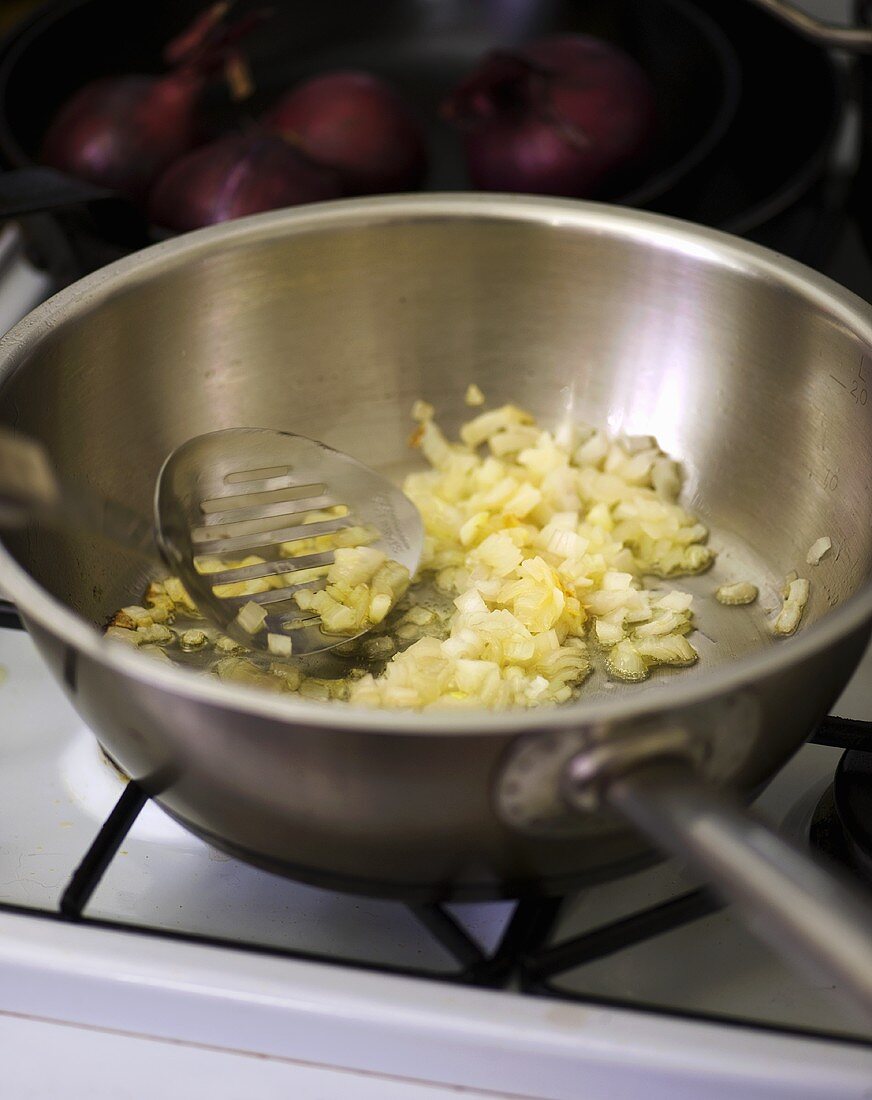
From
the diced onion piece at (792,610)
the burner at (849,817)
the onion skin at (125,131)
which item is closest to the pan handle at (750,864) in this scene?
the burner at (849,817)

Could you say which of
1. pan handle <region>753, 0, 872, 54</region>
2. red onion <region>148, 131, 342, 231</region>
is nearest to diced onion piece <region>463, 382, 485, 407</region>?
red onion <region>148, 131, 342, 231</region>

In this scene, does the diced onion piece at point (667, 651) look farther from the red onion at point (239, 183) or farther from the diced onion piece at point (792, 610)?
the red onion at point (239, 183)

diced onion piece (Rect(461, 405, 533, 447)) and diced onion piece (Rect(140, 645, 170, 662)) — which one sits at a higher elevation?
diced onion piece (Rect(461, 405, 533, 447))

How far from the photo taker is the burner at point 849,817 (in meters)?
0.45

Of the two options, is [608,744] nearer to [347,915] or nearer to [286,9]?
[347,915]

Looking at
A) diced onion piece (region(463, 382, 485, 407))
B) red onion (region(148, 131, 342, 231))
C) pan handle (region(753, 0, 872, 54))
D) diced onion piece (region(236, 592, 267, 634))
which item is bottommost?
diced onion piece (region(236, 592, 267, 634))

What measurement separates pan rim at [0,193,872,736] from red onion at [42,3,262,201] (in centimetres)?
26

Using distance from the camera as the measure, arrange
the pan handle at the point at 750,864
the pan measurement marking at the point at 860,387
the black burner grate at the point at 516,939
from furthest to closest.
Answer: the pan measurement marking at the point at 860,387, the black burner grate at the point at 516,939, the pan handle at the point at 750,864

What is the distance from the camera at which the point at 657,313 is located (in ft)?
2.12

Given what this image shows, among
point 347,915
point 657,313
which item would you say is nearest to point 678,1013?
point 347,915

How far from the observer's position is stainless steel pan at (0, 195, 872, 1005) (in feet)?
1.14

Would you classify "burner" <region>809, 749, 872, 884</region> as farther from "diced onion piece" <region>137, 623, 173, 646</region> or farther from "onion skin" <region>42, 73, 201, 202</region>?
"onion skin" <region>42, 73, 201, 202</region>

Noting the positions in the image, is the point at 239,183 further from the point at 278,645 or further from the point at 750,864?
the point at 750,864

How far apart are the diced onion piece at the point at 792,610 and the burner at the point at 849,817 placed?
0.10 m
